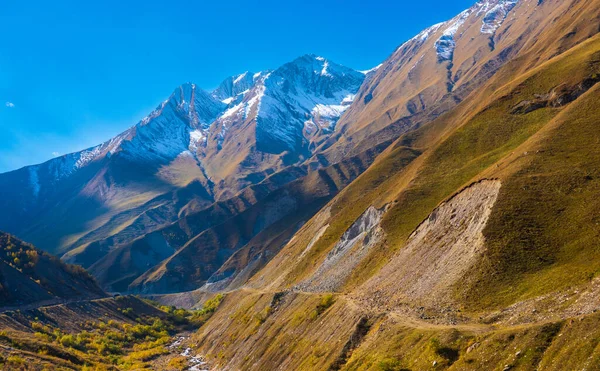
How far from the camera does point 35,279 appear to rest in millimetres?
142875

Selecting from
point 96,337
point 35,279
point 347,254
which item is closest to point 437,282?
point 347,254

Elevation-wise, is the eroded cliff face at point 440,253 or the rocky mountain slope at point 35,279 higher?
the rocky mountain slope at point 35,279

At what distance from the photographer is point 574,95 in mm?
108438

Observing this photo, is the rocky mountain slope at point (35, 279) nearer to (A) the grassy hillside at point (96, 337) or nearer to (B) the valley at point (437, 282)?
(B) the valley at point (437, 282)

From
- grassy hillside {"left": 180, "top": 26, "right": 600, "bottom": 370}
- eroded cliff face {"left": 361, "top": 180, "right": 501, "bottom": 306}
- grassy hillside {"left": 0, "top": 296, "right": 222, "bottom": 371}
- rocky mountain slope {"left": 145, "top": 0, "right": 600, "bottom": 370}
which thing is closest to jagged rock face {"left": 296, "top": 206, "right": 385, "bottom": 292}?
rocky mountain slope {"left": 145, "top": 0, "right": 600, "bottom": 370}

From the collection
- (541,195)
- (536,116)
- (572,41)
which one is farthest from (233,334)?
(572,41)

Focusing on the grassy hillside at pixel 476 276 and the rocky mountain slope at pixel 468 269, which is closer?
the grassy hillside at pixel 476 276

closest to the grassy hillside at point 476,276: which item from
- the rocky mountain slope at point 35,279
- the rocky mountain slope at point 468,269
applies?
the rocky mountain slope at point 468,269

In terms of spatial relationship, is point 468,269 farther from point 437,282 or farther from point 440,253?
point 440,253

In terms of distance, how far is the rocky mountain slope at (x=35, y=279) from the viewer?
125 metres

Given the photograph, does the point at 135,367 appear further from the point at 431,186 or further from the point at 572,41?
the point at 572,41

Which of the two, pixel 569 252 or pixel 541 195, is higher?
pixel 541 195

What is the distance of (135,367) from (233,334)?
22.9 meters

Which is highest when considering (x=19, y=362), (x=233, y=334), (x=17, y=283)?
(x=17, y=283)
